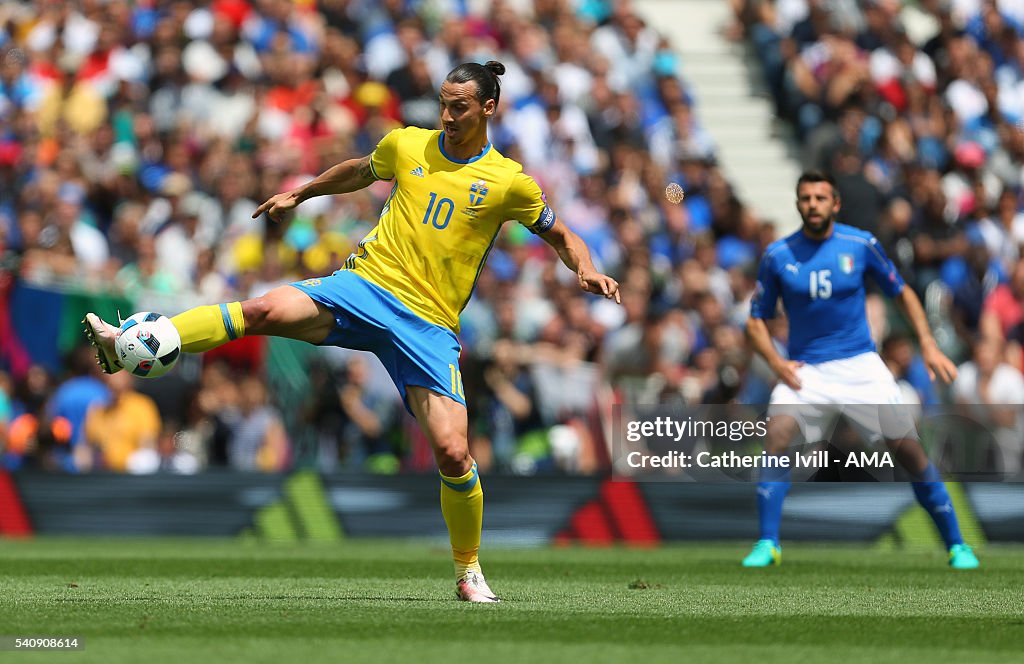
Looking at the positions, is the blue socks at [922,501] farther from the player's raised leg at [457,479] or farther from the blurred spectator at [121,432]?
the blurred spectator at [121,432]

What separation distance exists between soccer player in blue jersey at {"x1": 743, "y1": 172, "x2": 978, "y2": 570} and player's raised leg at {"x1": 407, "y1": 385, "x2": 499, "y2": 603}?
3.69 meters

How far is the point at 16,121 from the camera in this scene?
2178 cm

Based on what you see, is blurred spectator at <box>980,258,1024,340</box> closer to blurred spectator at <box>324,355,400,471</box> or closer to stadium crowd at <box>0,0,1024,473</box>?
stadium crowd at <box>0,0,1024,473</box>

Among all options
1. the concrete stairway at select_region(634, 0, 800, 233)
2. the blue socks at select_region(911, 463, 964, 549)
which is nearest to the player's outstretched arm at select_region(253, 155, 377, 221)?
the blue socks at select_region(911, 463, 964, 549)

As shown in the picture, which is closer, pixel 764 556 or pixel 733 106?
pixel 764 556

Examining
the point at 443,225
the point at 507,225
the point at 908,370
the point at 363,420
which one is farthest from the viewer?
the point at 507,225

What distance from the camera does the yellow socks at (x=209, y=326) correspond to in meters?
8.56

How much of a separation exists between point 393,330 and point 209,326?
99 cm

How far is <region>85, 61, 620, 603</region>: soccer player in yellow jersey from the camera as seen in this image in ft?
29.4

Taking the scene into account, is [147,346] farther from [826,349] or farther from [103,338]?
[826,349]

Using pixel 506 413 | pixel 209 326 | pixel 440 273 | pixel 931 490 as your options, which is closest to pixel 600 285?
pixel 440 273

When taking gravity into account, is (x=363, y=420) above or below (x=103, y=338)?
below

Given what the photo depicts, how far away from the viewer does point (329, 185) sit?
31.2 feet
